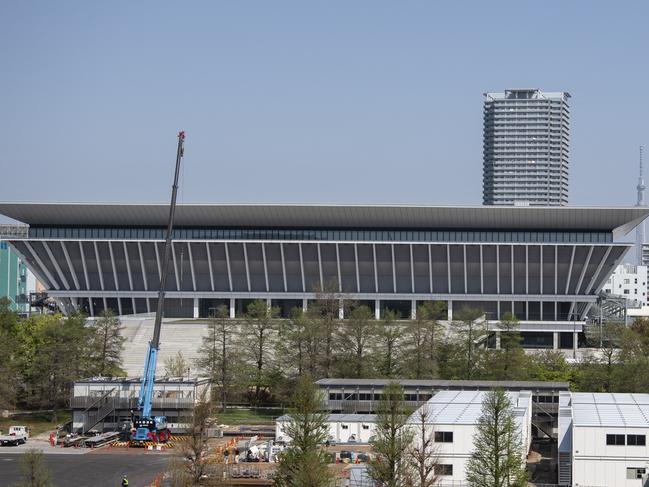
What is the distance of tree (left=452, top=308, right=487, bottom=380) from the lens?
73.1 meters

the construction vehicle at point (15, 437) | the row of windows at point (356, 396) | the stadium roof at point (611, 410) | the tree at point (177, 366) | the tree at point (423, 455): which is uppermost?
the tree at point (177, 366)

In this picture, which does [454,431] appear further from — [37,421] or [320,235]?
[320,235]

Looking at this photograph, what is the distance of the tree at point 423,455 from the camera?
136ft

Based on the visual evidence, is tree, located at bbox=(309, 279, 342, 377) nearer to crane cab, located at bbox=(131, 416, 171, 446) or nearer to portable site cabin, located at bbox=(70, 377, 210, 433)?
portable site cabin, located at bbox=(70, 377, 210, 433)

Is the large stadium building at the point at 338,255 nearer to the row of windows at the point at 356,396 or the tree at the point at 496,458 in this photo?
the row of windows at the point at 356,396

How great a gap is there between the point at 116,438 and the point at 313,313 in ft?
69.9

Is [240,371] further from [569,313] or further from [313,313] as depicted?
[569,313]

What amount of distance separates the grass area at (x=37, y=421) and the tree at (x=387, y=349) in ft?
61.9

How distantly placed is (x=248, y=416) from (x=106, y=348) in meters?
11.8

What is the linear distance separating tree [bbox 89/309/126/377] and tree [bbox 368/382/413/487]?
33.7 m

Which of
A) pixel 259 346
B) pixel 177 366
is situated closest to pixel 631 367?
pixel 259 346

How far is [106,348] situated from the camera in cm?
7550

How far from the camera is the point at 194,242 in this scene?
106 m

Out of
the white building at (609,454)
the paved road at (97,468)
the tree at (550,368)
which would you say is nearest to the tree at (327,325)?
the tree at (550,368)
